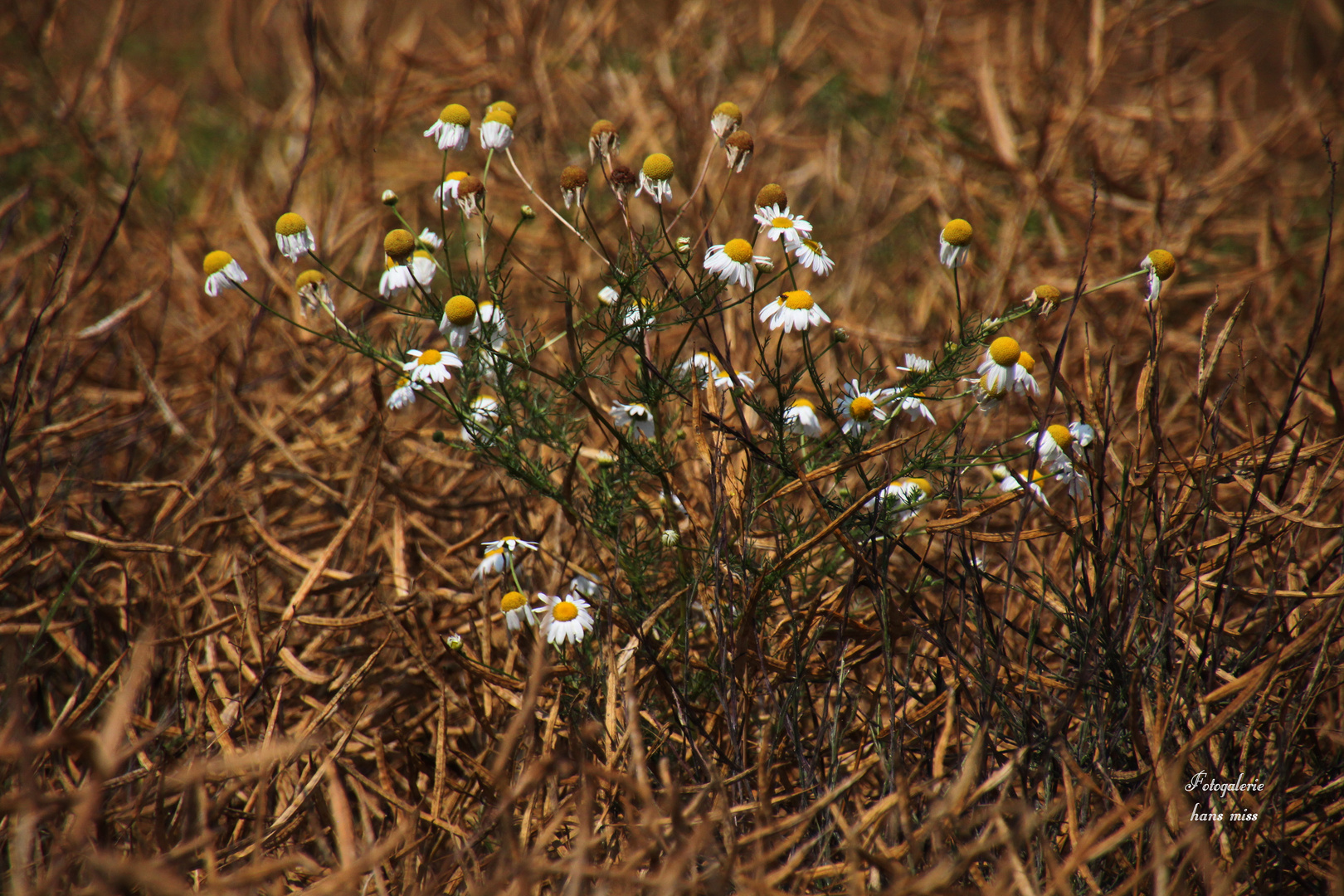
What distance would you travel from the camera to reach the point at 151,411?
2.29m

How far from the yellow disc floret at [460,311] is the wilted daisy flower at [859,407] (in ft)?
2.02

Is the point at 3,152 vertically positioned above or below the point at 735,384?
above

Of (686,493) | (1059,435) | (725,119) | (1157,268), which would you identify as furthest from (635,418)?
(1157,268)

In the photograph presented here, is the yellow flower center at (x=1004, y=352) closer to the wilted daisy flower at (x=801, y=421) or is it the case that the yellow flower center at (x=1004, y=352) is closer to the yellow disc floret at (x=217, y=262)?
the wilted daisy flower at (x=801, y=421)

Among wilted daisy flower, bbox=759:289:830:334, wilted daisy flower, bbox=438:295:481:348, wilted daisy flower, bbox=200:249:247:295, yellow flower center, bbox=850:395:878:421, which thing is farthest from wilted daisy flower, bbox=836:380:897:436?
wilted daisy flower, bbox=200:249:247:295

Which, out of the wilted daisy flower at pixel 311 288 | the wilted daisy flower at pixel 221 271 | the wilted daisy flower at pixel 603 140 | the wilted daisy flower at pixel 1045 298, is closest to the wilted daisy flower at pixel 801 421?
the wilted daisy flower at pixel 1045 298

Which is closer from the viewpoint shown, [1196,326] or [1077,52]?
[1196,326]

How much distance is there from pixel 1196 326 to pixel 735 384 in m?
2.00

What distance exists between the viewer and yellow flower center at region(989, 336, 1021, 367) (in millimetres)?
1368

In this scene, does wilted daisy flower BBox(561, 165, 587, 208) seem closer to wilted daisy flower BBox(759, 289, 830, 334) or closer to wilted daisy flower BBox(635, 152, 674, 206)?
wilted daisy flower BBox(635, 152, 674, 206)

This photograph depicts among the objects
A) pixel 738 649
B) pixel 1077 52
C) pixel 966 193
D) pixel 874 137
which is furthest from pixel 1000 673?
pixel 1077 52

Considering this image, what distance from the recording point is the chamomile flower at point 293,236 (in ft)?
4.85

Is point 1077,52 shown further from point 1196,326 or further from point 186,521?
point 186,521

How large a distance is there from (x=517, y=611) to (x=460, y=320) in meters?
0.50
